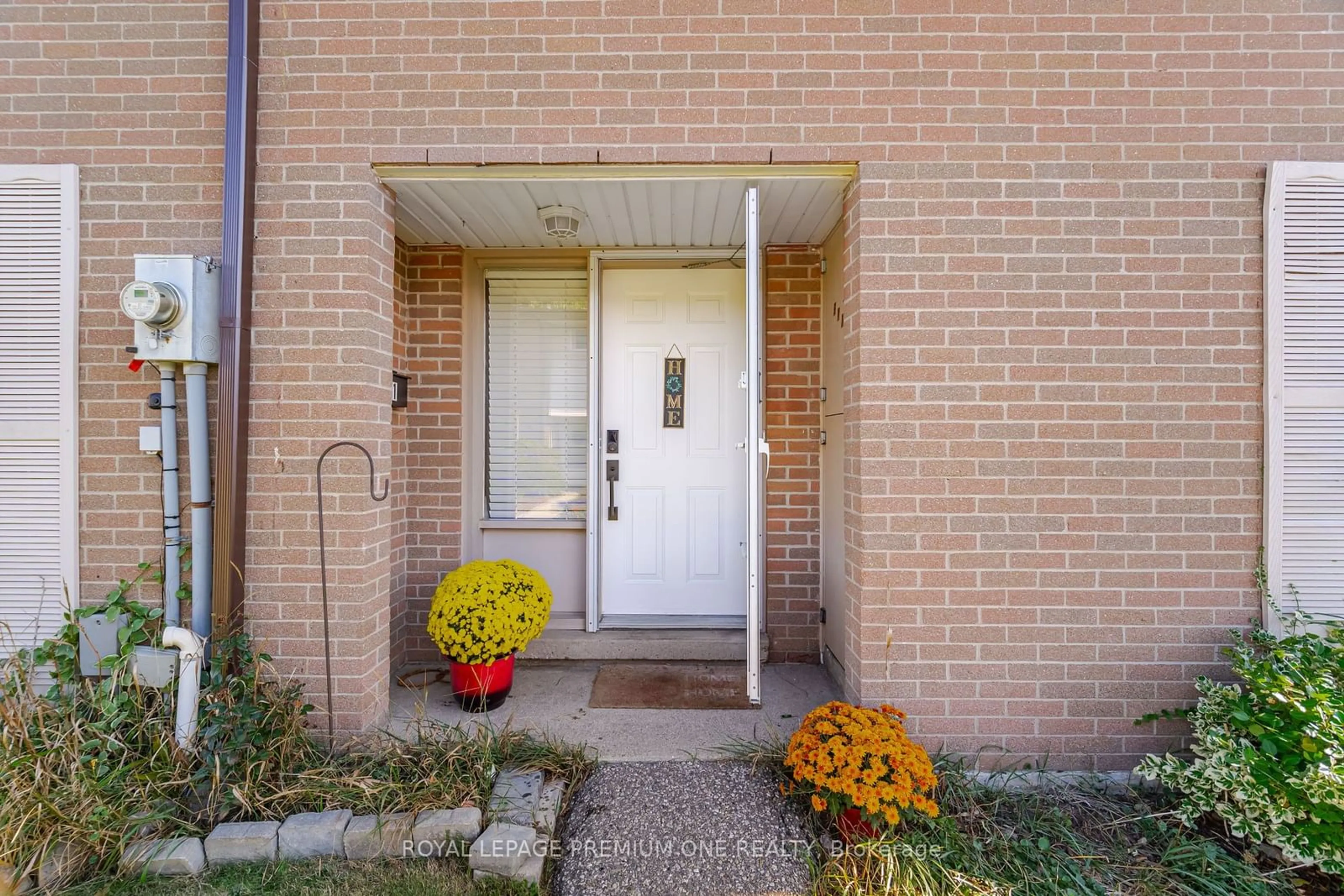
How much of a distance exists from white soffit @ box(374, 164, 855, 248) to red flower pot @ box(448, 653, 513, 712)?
231cm

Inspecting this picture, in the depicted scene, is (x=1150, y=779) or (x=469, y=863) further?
(x=1150, y=779)

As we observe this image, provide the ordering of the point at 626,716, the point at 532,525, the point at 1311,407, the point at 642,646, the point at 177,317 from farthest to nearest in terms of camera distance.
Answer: the point at 532,525
the point at 642,646
the point at 626,716
the point at 1311,407
the point at 177,317

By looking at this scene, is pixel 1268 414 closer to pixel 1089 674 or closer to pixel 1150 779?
pixel 1089 674

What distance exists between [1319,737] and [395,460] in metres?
4.28

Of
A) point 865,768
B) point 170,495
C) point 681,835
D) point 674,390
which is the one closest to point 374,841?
point 681,835

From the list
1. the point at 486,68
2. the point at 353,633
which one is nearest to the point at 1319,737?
the point at 353,633

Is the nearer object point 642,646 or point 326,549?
point 326,549

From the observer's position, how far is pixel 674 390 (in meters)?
3.93

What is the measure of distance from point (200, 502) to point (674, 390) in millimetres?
2509

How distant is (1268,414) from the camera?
2600mm

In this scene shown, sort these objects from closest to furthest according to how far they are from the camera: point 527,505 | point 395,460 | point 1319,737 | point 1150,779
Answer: point 1319,737 → point 1150,779 → point 395,460 → point 527,505

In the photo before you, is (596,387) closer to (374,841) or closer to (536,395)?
(536,395)

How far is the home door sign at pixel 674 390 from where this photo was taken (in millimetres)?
3926

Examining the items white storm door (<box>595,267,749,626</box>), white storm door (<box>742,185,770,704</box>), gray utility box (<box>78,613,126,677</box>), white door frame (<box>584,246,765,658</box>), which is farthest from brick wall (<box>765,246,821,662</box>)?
gray utility box (<box>78,613,126,677</box>)
